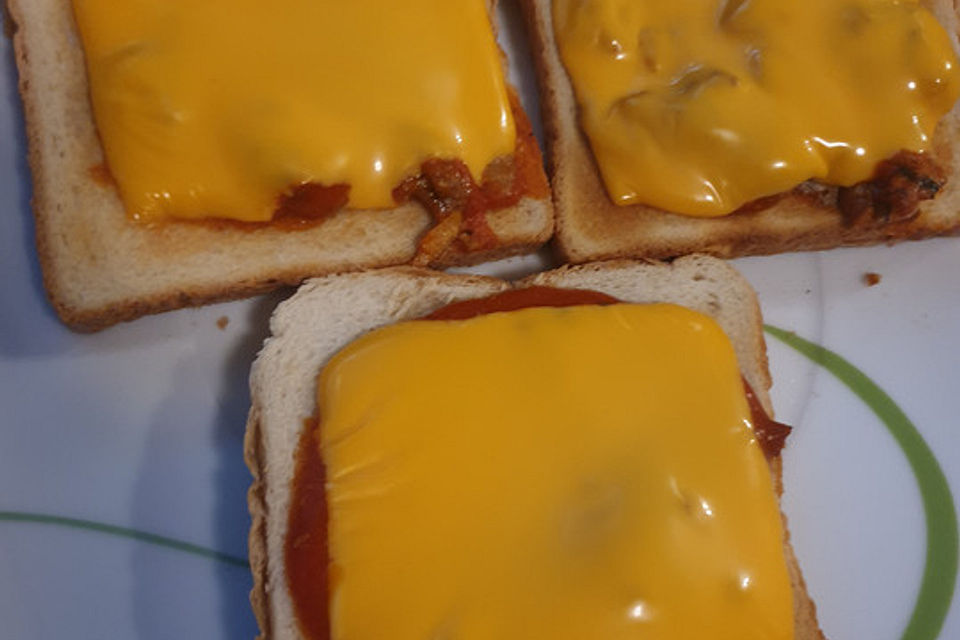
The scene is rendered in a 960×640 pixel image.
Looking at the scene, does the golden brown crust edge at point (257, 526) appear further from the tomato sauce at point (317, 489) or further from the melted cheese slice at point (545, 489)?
the melted cheese slice at point (545, 489)

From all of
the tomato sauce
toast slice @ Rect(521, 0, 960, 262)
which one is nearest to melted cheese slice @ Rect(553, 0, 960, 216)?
toast slice @ Rect(521, 0, 960, 262)

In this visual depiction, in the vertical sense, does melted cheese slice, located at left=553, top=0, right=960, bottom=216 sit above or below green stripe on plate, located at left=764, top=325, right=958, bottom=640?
above

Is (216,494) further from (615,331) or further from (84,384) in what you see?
(615,331)

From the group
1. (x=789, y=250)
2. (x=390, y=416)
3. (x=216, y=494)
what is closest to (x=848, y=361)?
(x=789, y=250)

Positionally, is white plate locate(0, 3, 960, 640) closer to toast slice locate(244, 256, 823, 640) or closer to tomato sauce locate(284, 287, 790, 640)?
toast slice locate(244, 256, 823, 640)

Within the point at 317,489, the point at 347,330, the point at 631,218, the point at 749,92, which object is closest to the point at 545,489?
the point at 317,489

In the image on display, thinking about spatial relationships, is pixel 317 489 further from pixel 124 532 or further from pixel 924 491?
pixel 924 491
